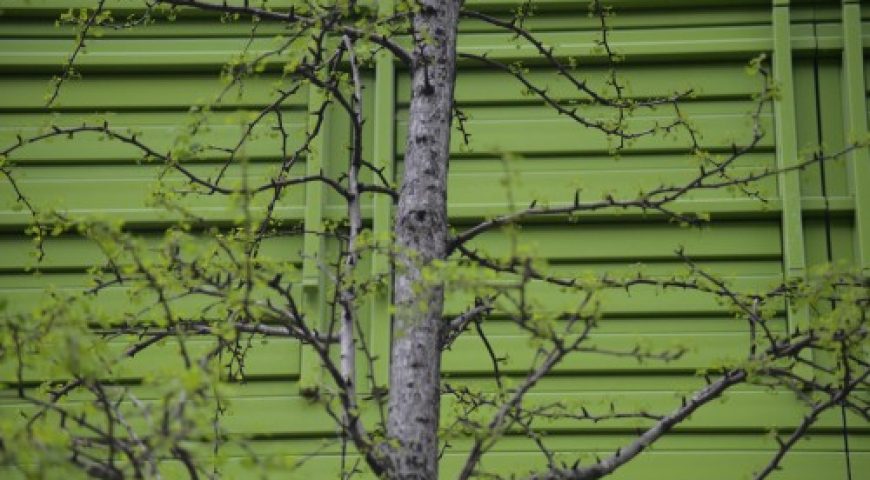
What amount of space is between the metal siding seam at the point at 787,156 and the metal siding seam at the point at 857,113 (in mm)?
277

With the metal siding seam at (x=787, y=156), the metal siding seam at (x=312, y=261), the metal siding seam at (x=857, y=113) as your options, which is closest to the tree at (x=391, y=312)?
the metal siding seam at (x=312, y=261)

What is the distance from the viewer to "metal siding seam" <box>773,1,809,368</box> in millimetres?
6270

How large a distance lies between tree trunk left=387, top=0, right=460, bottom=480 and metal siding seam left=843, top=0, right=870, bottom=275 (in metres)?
2.97

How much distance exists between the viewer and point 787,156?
21.0ft

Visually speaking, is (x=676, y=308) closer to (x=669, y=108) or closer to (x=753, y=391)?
(x=753, y=391)

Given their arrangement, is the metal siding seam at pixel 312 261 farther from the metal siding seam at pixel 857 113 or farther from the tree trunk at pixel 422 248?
the metal siding seam at pixel 857 113

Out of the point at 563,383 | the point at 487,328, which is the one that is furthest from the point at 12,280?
the point at 563,383

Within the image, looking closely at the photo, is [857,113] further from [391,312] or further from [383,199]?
[391,312]

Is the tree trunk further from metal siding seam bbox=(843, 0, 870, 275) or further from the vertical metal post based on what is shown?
metal siding seam bbox=(843, 0, 870, 275)

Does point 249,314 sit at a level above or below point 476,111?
below

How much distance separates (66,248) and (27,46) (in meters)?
1.16

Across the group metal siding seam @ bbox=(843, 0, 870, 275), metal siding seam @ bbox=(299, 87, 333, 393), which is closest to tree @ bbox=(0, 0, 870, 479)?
metal siding seam @ bbox=(299, 87, 333, 393)

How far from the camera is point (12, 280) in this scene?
255 inches

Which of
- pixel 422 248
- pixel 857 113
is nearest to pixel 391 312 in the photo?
pixel 422 248
